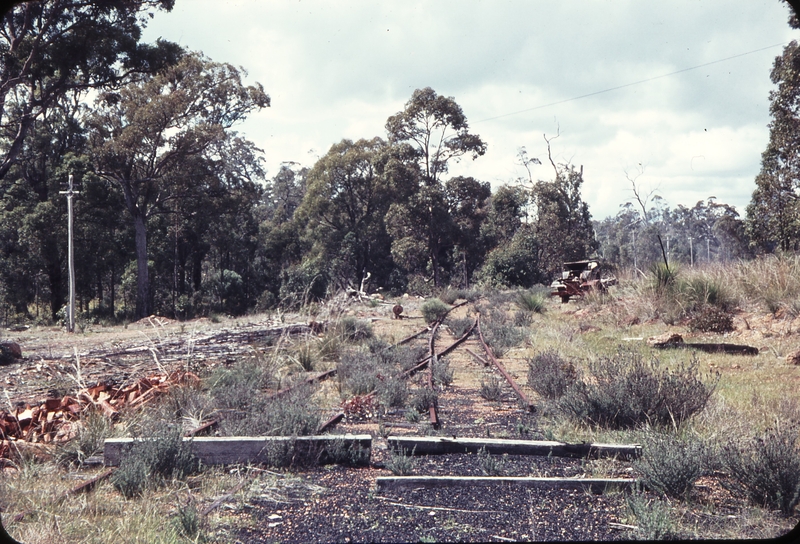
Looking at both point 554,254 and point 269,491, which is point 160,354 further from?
point 554,254

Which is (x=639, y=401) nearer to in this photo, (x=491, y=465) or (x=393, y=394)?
(x=491, y=465)

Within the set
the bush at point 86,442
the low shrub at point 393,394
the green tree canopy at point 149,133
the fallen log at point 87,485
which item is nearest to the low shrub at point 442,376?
the low shrub at point 393,394

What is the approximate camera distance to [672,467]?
12.9 ft

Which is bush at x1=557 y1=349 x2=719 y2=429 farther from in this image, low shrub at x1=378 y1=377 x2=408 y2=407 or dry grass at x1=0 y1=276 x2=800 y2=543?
low shrub at x1=378 y1=377 x2=408 y2=407

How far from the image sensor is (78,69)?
17.1 meters

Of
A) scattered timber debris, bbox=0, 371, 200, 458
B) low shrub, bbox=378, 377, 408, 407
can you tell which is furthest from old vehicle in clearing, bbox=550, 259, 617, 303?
scattered timber debris, bbox=0, 371, 200, 458

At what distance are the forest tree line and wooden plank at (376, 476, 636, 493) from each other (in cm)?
1959

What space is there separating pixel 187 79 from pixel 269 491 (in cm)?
3203

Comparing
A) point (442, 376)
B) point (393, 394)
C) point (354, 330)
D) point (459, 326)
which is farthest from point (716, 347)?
point (354, 330)

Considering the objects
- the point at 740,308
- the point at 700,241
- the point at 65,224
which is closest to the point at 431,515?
the point at 740,308

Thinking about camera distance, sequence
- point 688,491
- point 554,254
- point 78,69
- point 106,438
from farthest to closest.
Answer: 1. point 554,254
2. point 78,69
3. point 106,438
4. point 688,491

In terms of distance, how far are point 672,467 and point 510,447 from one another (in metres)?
1.29

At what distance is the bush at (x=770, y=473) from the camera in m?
3.66

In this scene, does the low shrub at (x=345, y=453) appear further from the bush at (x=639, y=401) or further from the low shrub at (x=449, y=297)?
the low shrub at (x=449, y=297)
